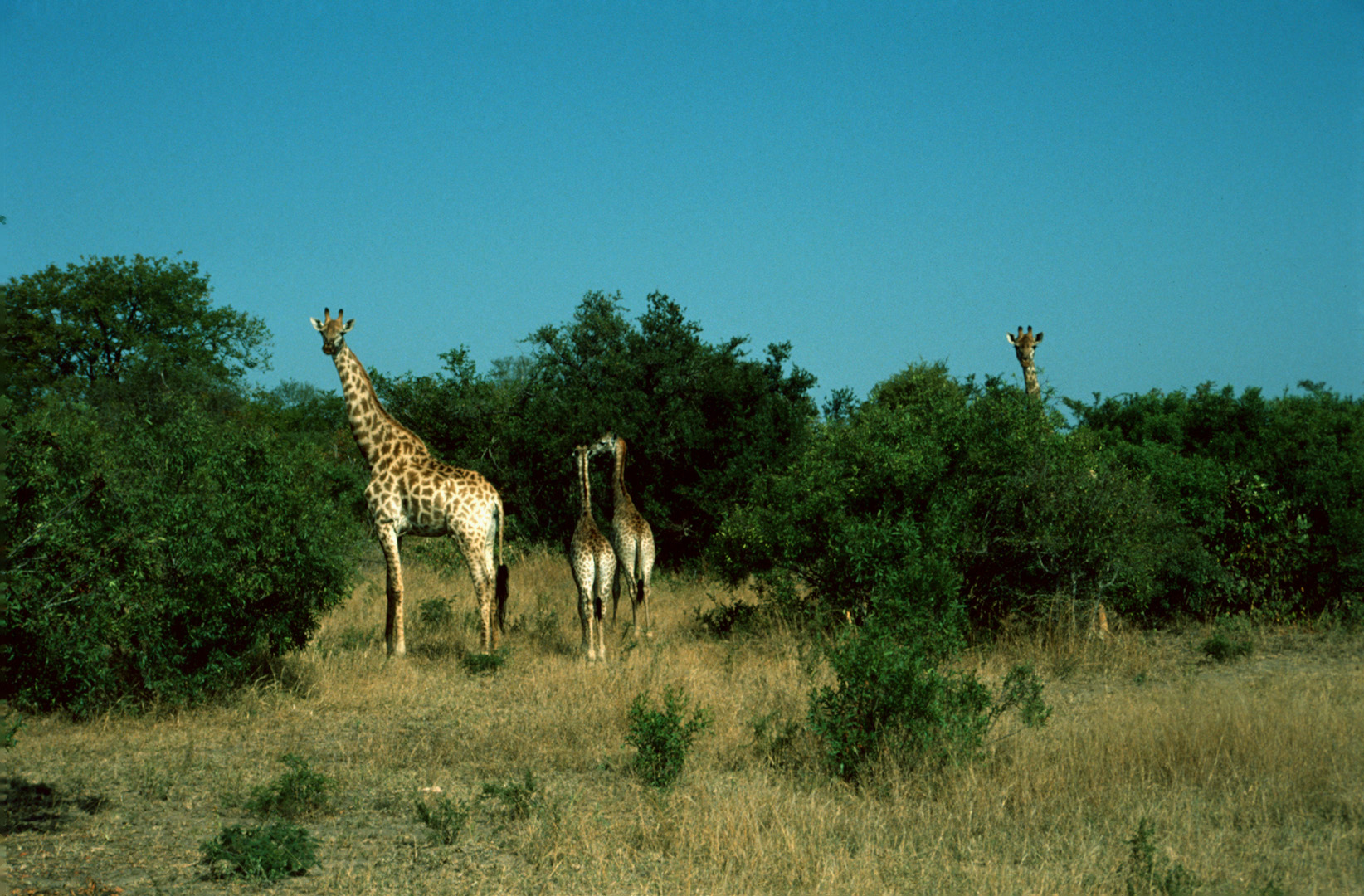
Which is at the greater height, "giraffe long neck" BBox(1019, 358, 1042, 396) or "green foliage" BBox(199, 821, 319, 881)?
"giraffe long neck" BBox(1019, 358, 1042, 396)

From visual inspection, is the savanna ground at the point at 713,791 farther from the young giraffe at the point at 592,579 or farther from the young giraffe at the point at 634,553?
the young giraffe at the point at 634,553

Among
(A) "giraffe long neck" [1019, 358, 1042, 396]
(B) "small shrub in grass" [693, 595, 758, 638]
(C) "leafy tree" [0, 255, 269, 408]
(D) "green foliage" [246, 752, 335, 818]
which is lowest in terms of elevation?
(D) "green foliage" [246, 752, 335, 818]

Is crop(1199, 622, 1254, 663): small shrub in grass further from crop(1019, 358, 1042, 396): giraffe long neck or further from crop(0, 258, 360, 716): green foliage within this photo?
crop(0, 258, 360, 716): green foliage

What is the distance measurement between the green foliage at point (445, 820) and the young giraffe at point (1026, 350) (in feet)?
36.6

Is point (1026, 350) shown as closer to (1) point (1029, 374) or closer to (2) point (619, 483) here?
(1) point (1029, 374)

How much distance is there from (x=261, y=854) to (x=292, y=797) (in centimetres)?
103

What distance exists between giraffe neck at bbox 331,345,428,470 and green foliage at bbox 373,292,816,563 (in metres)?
5.12

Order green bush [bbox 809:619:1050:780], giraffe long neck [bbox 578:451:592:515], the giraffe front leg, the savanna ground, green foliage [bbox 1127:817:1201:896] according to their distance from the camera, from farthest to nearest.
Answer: giraffe long neck [bbox 578:451:592:515]
the giraffe front leg
green bush [bbox 809:619:1050:780]
the savanna ground
green foliage [bbox 1127:817:1201:896]

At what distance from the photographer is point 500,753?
7641 millimetres

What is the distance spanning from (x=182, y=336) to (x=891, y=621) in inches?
1147

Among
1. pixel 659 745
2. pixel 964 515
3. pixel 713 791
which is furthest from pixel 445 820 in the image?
pixel 964 515

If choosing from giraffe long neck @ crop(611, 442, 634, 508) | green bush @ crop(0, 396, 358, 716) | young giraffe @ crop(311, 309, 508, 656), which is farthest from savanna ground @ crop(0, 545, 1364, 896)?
giraffe long neck @ crop(611, 442, 634, 508)

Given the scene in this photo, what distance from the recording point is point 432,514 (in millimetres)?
11805

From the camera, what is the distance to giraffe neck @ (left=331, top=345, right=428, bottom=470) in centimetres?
1239
